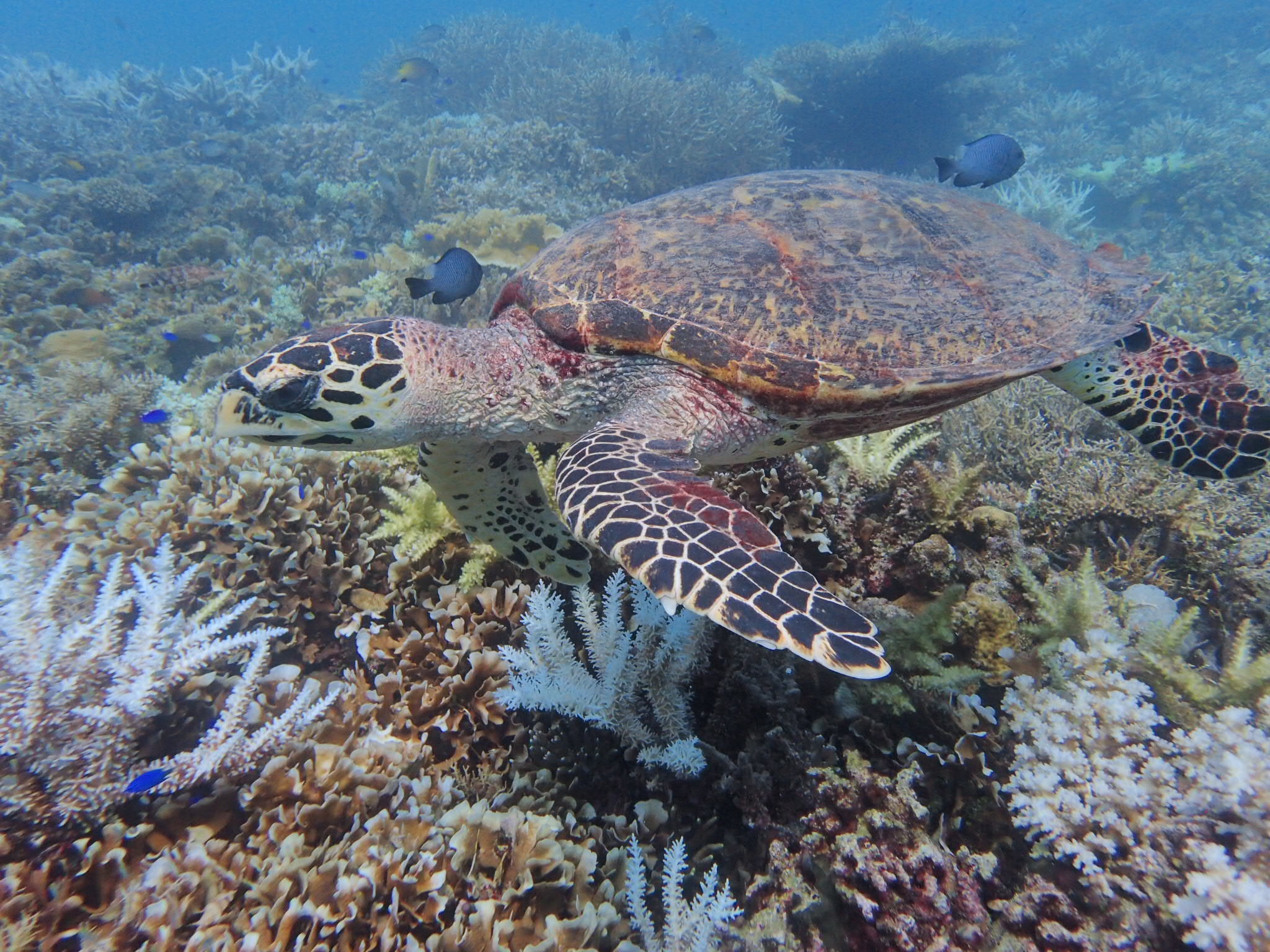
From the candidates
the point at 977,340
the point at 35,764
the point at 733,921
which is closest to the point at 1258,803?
the point at 733,921

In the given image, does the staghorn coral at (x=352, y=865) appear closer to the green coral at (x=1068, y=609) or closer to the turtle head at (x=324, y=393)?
the turtle head at (x=324, y=393)

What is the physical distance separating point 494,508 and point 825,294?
6.11ft

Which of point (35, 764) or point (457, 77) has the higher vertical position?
point (457, 77)

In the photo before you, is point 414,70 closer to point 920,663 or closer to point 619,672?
point 619,672

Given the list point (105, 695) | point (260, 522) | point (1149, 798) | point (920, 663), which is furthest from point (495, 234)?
point (1149, 798)

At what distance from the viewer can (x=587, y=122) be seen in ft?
44.6

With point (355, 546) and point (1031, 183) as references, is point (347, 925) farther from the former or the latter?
point (1031, 183)

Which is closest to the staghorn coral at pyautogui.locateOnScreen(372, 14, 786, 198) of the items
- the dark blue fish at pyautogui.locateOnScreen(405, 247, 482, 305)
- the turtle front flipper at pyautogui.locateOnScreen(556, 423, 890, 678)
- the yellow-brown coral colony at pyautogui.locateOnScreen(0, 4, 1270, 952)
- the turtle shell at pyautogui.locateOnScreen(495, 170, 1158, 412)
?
the dark blue fish at pyautogui.locateOnScreen(405, 247, 482, 305)

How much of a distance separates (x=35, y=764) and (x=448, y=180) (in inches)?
465

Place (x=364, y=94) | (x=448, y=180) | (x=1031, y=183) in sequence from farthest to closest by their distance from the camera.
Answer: (x=364, y=94)
(x=1031, y=183)
(x=448, y=180)

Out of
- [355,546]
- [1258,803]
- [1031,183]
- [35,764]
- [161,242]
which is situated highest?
[1031,183]

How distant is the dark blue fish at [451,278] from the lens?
189 inches

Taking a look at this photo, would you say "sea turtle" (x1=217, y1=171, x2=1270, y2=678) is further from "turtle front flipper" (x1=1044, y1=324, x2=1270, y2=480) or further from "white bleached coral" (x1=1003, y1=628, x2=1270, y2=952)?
"white bleached coral" (x1=1003, y1=628, x2=1270, y2=952)

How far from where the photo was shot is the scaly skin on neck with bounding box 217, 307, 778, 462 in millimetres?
2283
